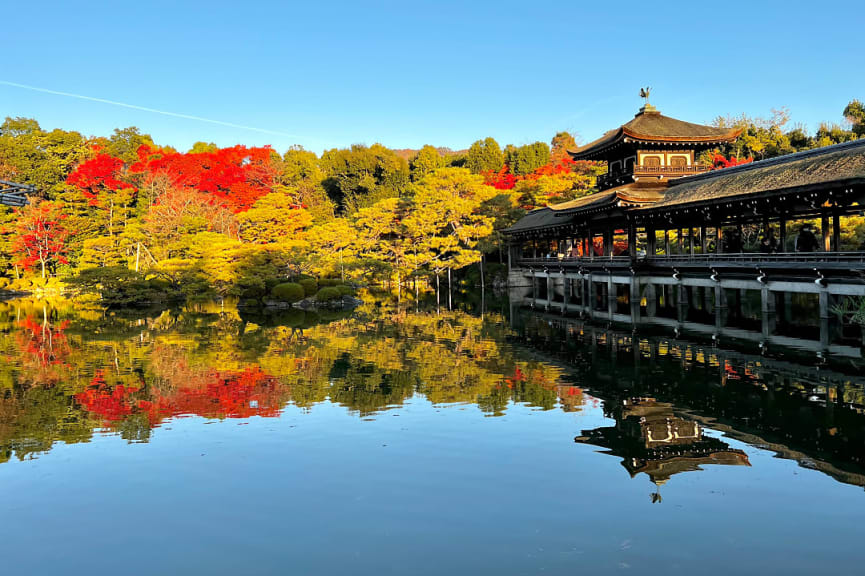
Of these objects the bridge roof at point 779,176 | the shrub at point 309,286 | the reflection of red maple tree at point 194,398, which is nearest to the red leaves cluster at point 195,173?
the shrub at point 309,286

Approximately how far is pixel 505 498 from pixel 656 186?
27.6m

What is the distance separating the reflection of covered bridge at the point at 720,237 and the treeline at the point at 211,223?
623 cm

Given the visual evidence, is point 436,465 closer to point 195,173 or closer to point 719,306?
point 719,306

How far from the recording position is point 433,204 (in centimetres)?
4541

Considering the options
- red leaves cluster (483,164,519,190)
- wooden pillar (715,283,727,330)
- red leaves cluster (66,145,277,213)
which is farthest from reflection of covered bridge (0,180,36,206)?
red leaves cluster (483,164,519,190)

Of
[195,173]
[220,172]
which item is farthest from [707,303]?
[195,173]

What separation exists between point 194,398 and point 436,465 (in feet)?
23.9

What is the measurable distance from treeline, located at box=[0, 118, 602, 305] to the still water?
22.5m

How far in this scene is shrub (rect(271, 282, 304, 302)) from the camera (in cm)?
3844

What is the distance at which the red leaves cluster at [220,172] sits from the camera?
58.6 meters

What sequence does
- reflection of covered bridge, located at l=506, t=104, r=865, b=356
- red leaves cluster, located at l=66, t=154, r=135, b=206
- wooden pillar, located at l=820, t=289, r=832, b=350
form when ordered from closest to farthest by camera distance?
wooden pillar, located at l=820, t=289, r=832, b=350 → reflection of covered bridge, located at l=506, t=104, r=865, b=356 → red leaves cluster, located at l=66, t=154, r=135, b=206

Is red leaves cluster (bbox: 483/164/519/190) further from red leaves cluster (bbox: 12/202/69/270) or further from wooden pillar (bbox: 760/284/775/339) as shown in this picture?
red leaves cluster (bbox: 12/202/69/270)

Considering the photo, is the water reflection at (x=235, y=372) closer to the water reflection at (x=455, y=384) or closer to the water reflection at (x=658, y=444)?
the water reflection at (x=455, y=384)

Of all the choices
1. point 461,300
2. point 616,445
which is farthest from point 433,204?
point 616,445
